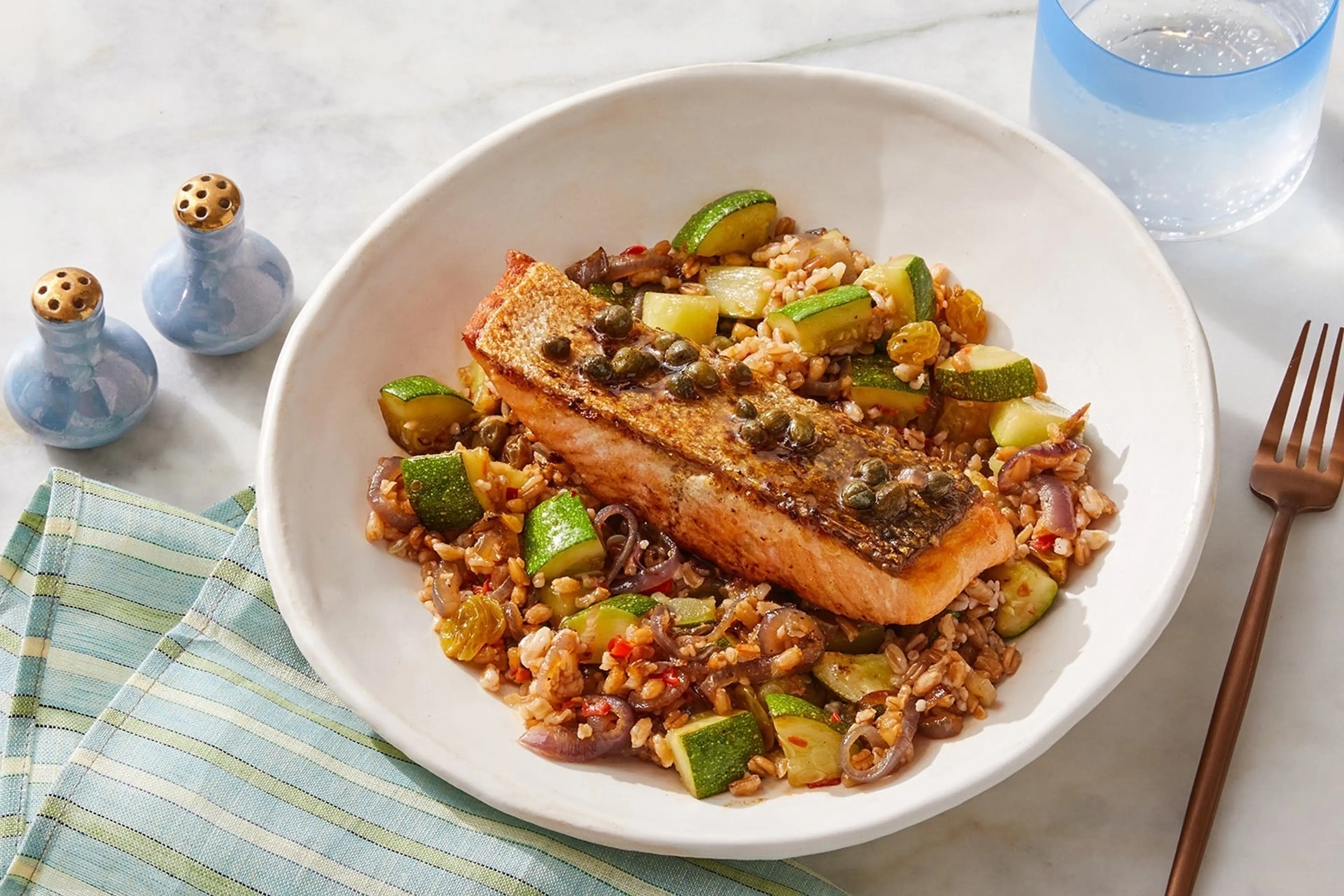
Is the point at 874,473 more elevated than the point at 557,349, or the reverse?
the point at 557,349

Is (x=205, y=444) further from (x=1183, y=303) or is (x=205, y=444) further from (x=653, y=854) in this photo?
(x=1183, y=303)

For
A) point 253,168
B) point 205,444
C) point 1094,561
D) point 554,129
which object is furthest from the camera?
point 253,168

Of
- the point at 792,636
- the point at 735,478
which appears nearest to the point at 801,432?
the point at 735,478

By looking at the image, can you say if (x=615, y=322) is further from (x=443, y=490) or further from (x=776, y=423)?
(x=443, y=490)

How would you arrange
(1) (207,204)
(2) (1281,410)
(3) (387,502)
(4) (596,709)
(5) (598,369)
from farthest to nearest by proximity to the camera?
(2) (1281,410) < (1) (207,204) < (3) (387,502) < (5) (598,369) < (4) (596,709)

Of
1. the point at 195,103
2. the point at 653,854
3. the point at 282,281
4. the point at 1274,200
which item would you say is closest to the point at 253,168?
the point at 195,103

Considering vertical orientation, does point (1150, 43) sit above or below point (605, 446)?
above

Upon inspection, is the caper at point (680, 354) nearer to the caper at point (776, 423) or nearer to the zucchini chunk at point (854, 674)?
the caper at point (776, 423)
